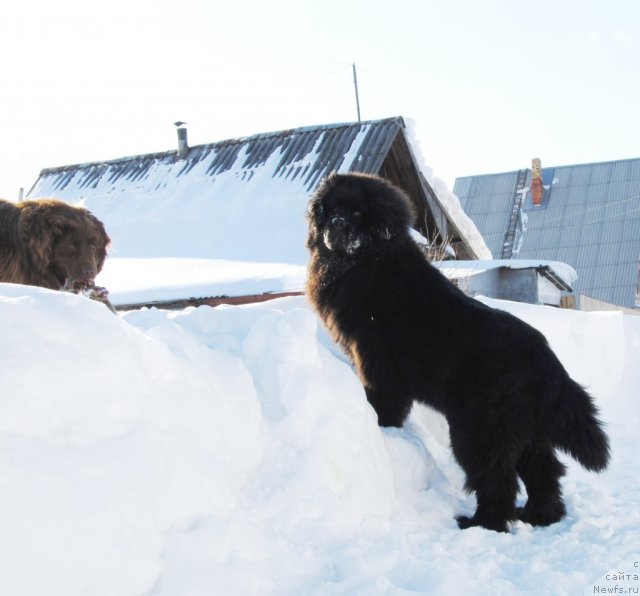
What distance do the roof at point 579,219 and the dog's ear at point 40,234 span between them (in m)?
28.0

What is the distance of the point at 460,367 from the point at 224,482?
Answer: 69.0 inches

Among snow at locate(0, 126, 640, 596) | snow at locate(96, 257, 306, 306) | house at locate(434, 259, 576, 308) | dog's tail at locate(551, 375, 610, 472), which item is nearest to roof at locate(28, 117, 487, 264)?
snow at locate(96, 257, 306, 306)

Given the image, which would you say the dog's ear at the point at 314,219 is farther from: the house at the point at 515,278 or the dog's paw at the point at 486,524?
the house at the point at 515,278

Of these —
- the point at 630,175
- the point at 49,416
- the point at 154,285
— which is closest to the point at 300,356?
the point at 49,416

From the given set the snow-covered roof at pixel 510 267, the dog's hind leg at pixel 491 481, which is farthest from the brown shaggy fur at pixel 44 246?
the snow-covered roof at pixel 510 267

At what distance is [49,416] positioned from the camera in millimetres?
3045

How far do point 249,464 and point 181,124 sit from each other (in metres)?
16.1

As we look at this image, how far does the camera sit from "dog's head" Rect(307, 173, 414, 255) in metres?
5.40

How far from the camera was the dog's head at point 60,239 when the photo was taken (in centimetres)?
535

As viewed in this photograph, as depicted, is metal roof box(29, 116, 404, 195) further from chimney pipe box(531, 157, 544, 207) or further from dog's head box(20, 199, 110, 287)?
chimney pipe box(531, 157, 544, 207)

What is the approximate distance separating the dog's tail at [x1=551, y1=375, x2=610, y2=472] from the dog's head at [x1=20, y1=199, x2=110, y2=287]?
3347 mm

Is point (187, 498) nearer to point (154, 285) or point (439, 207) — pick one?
point (154, 285)

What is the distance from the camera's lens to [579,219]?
1315 inches

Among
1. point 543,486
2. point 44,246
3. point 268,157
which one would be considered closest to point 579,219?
point 268,157
